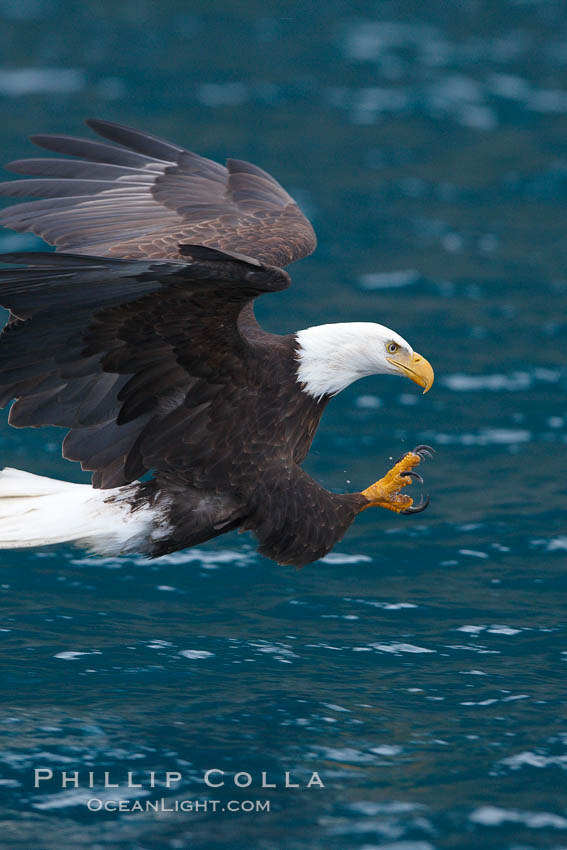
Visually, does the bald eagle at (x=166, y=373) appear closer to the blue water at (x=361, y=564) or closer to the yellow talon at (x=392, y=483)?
the yellow talon at (x=392, y=483)

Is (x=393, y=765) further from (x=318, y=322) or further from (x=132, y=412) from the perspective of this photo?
(x=318, y=322)

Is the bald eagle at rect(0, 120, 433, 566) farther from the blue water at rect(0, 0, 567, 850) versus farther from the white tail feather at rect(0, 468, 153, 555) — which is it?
the blue water at rect(0, 0, 567, 850)

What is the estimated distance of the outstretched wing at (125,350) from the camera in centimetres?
496

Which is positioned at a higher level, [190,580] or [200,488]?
[200,488]

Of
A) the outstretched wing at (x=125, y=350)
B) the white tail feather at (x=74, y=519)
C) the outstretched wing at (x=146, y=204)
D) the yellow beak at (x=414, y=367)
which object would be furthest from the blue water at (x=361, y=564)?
the outstretched wing at (x=146, y=204)

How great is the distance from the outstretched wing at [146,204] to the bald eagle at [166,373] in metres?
0.01

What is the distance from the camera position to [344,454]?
857cm

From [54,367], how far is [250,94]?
9200mm

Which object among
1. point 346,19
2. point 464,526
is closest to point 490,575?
point 464,526

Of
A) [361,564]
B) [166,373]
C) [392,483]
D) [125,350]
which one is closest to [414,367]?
[392,483]

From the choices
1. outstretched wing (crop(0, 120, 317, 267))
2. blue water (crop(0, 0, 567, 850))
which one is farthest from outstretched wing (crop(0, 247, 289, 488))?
blue water (crop(0, 0, 567, 850))

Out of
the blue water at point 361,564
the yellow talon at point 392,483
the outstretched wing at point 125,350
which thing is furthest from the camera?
the yellow talon at point 392,483

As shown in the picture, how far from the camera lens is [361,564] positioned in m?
7.31

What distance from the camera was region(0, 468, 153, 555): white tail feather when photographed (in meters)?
6.04
